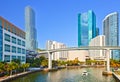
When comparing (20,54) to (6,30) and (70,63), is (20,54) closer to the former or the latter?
(6,30)

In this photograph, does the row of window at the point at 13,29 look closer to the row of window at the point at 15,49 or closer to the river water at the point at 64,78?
the row of window at the point at 15,49

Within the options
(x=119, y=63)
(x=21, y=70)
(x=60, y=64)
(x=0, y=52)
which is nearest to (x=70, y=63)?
(x=60, y=64)

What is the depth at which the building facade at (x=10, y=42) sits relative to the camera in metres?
64.9

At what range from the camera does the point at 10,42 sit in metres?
74.0

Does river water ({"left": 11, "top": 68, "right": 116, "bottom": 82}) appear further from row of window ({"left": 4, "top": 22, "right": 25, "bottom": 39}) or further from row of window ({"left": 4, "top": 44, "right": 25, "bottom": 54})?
row of window ({"left": 4, "top": 22, "right": 25, "bottom": 39})

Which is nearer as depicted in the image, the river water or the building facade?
the river water

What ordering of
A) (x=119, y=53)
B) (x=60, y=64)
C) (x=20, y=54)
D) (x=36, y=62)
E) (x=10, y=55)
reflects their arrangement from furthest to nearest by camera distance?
(x=119, y=53), (x=60, y=64), (x=36, y=62), (x=20, y=54), (x=10, y=55)

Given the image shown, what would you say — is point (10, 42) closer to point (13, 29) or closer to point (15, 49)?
point (13, 29)

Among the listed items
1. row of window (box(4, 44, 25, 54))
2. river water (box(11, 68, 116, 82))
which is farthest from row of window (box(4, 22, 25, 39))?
river water (box(11, 68, 116, 82))

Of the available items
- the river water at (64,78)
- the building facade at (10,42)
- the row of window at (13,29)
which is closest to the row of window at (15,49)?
the building facade at (10,42)

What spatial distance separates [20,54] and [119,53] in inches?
5072

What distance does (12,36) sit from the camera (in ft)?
252

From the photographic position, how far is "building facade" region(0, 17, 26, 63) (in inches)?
2554

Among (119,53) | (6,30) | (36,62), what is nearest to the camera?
(6,30)
